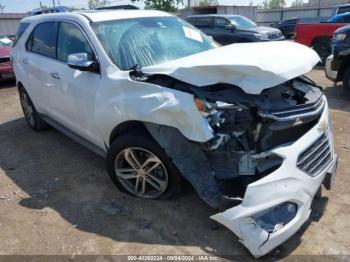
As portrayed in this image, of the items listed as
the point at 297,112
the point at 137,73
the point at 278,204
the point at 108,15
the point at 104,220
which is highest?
the point at 108,15

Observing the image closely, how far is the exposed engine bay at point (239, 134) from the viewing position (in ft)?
8.98

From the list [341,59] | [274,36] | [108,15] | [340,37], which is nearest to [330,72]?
[341,59]

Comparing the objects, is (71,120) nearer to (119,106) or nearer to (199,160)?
(119,106)

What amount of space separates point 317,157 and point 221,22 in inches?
486

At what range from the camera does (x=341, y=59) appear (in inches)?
267

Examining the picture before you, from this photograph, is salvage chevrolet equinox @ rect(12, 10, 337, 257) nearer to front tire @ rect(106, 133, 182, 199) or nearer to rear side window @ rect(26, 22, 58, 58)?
front tire @ rect(106, 133, 182, 199)

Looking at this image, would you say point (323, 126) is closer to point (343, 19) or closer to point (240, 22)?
point (343, 19)

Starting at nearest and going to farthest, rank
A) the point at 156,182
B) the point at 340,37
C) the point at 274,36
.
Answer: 1. the point at 156,182
2. the point at 340,37
3. the point at 274,36

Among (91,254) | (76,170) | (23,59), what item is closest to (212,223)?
(91,254)

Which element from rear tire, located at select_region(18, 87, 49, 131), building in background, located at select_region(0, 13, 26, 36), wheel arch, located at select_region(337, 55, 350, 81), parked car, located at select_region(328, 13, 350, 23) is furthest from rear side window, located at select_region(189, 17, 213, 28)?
building in background, located at select_region(0, 13, 26, 36)

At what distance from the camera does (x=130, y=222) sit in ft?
10.7

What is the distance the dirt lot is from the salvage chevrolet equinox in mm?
254

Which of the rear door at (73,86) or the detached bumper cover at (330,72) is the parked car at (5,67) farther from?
the detached bumper cover at (330,72)

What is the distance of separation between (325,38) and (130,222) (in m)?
10.0
